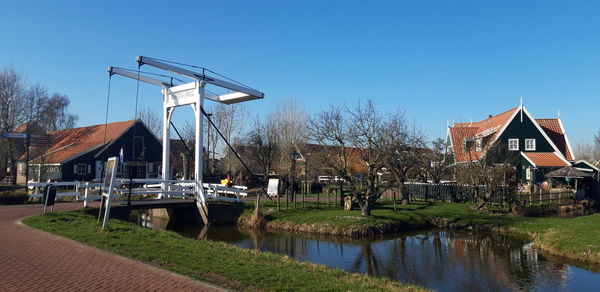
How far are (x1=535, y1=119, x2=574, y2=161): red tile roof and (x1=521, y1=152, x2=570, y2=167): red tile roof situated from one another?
1956mm

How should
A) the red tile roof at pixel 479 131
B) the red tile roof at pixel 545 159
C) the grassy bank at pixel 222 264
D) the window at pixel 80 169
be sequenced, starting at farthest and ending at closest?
1. the red tile roof at pixel 479 131
2. the window at pixel 80 169
3. the red tile roof at pixel 545 159
4. the grassy bank at pixel 222 264

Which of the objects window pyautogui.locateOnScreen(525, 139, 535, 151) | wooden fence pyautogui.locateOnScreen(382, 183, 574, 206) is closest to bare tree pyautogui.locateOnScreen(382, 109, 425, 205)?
wooden fence pyautogui.locateOnScreen(382, 183, 574, 206)

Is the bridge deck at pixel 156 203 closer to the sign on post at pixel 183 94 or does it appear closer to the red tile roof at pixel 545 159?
the sign on post at pixel 183 94

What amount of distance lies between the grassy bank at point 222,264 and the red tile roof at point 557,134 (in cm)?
3181

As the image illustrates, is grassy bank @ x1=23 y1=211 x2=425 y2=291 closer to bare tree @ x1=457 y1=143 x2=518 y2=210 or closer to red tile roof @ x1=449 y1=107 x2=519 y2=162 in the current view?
bare tree @ x1=457 y1=143 x2=518 y2=210

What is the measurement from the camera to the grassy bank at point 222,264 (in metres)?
6.80

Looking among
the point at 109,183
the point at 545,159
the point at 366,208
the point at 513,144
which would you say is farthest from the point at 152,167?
the point at 545,159

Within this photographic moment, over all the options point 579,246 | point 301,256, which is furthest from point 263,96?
point 579,246

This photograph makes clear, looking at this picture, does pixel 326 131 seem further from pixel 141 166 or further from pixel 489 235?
pixel 141 166

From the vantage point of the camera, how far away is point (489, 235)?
646 inches

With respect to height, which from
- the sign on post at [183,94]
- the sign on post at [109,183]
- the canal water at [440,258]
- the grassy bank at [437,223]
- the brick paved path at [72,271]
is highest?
the sign on post at [183,94]

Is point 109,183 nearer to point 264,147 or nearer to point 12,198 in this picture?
point 12,198

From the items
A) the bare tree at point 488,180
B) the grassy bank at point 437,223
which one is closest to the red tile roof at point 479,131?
the bare tree at point 488,180

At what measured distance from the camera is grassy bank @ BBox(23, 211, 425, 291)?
6.80m
